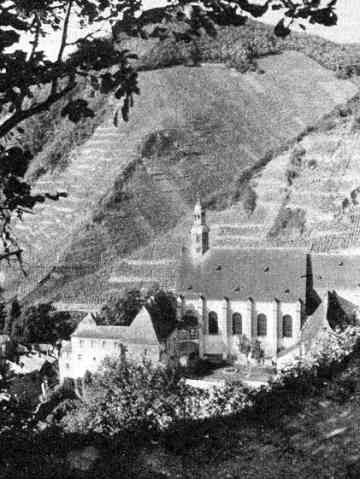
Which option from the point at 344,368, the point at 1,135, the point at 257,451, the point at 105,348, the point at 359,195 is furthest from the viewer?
the point at 359,195

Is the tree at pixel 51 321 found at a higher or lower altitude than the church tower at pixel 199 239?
lower

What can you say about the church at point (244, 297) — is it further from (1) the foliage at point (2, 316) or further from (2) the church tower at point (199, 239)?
(1) the foliage at point (2, 316)

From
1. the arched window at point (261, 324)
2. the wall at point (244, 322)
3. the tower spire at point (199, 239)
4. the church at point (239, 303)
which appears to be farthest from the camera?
the tower spire at point (199, 239)

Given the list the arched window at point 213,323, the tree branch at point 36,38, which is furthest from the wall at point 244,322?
the tree branch at point 36,38

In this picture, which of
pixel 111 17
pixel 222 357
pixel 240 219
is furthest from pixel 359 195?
pixel 111 17

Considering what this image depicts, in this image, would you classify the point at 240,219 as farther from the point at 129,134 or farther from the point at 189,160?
the point at 129,134

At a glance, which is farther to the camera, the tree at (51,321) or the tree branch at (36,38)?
the tree at (51,321)

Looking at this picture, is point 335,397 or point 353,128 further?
point 353,128

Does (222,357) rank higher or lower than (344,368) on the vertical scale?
lower

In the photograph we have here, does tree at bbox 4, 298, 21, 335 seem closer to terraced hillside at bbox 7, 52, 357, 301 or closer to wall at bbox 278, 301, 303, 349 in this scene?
wall at bbox 278, 301, 303, 349

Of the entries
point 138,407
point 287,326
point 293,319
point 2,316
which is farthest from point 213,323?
point 2,316
